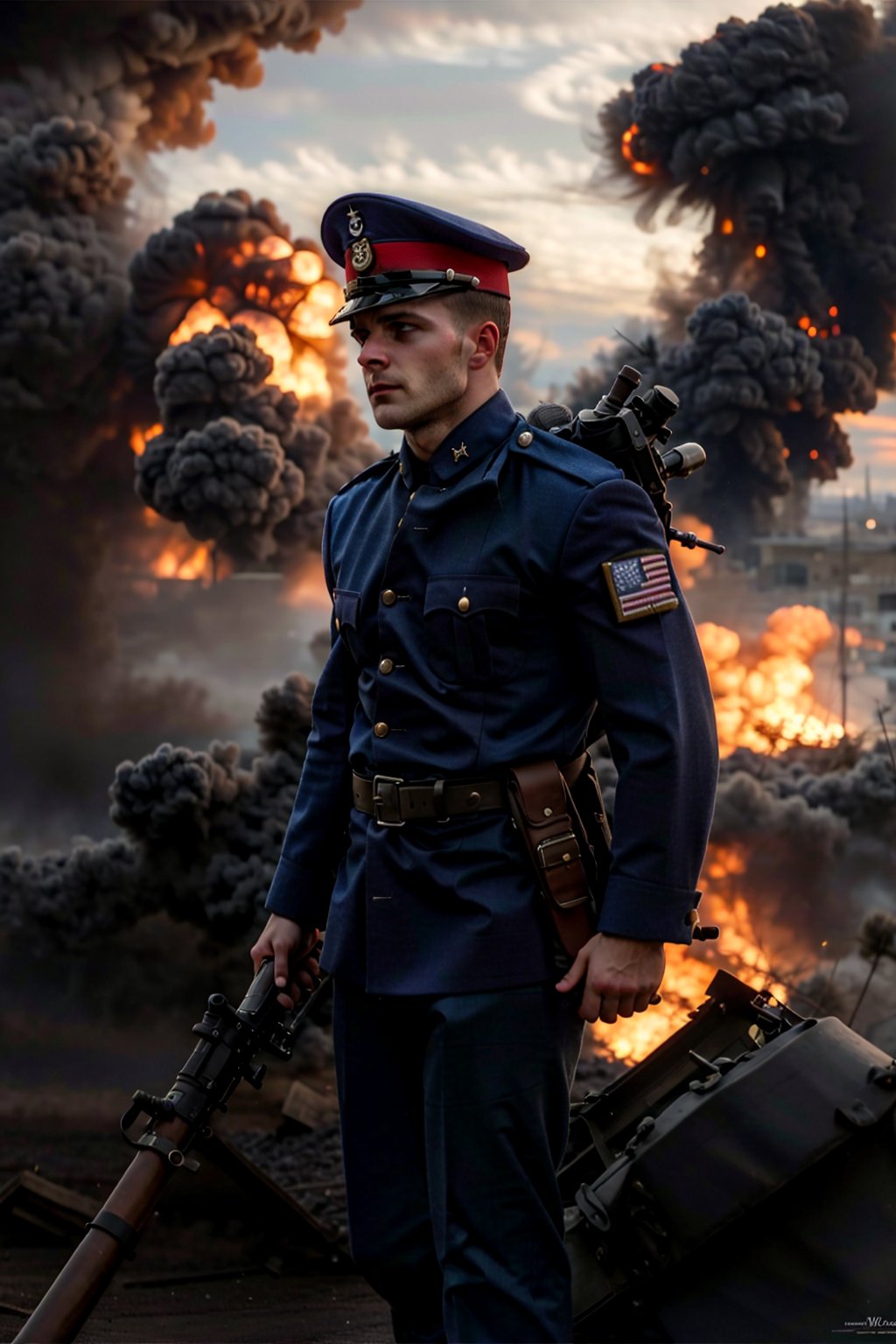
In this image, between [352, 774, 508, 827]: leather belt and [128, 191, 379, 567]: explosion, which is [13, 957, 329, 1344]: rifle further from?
[128, 191, 379, 567]: explosion

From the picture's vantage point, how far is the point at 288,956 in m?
2.71

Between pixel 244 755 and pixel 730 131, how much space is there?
12.7 meters

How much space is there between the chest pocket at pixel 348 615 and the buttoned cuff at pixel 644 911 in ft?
2.33

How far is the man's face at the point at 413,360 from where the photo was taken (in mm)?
2400

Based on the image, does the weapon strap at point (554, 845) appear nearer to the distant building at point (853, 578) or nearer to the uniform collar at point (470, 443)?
the uniform collar at point (470, 443)

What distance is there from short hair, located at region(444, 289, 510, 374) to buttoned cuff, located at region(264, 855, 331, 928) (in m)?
1.11

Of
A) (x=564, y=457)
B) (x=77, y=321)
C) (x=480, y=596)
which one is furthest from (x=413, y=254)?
(x=77, y=321)

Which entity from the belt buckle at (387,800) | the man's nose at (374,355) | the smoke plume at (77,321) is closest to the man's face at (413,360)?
the man's nose at (374,355)

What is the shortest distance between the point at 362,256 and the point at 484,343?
0.29m

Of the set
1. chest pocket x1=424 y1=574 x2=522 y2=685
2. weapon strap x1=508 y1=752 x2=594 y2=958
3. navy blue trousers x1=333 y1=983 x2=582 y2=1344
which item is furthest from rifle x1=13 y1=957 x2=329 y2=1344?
chest pocket x1=424 y1=574 x2=522 y2=685

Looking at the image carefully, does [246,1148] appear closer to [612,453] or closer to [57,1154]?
[57,1154]

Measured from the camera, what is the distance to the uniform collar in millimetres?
2480

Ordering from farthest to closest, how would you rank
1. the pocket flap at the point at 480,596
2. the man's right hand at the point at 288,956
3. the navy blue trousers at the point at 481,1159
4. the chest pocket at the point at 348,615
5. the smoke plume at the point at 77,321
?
the smoke plume at the point at 77,321
the man's right hand at the point at 288,956
the chest pocket at the point at 348,615
the pocket flap at the point at 480,596
the navy blue trousers at the point at 481,1159

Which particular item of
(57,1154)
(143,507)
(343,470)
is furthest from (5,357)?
(57,1154)
